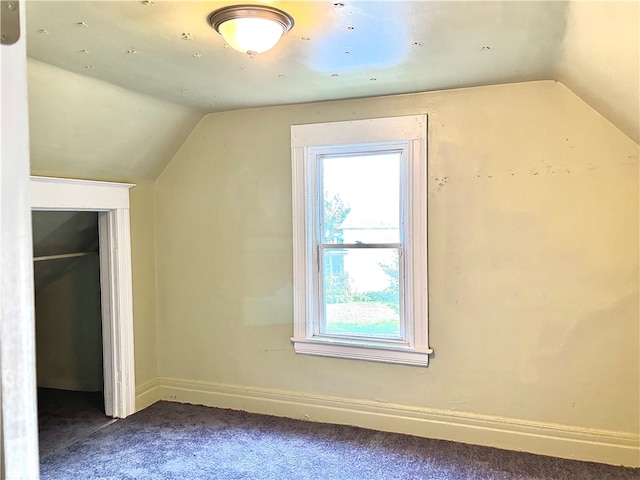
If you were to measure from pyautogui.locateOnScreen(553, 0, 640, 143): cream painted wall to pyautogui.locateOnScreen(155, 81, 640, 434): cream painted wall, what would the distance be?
0.84 feet

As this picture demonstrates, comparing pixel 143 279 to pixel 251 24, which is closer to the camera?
pixel 251 24

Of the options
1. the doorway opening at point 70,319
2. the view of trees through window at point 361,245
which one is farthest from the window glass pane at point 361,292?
the doorway opening at point 70,319

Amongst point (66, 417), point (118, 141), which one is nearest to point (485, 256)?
point (118, 141)

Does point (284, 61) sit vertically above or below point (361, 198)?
above

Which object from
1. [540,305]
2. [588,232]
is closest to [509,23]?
[588,232]

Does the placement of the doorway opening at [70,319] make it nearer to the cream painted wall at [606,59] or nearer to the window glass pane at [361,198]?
the window glass pane at [361,198]

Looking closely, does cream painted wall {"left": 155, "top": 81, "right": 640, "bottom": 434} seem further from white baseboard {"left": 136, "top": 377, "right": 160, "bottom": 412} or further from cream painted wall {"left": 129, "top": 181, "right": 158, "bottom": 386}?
white baseboard {"left": 136, "top": 377, "right": 160, "bottom": 412}

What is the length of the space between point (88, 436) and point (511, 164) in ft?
10.6

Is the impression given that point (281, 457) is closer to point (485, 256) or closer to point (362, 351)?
point (362, 351)

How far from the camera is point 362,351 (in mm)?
3314

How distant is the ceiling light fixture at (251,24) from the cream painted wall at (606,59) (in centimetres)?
105

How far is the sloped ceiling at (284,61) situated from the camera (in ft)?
5.92

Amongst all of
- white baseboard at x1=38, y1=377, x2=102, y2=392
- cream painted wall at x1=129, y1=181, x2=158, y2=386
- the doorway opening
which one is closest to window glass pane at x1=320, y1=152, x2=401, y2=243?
cream painted wall at x1=129, y1=181, x2=158, y2=386

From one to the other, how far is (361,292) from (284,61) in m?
1.64
